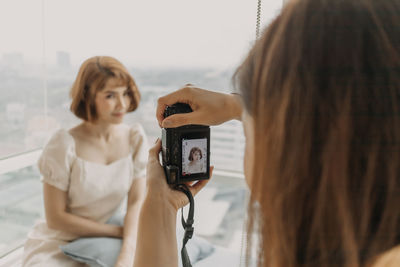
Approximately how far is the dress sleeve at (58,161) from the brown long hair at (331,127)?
4.22ft

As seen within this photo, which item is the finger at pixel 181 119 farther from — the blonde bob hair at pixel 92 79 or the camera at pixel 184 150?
the blonde bob hair at pixel 92 79

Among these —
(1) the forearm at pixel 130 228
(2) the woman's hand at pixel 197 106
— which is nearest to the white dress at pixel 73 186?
(1) the forearm at pixel 130 228

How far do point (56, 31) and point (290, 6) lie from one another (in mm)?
2219

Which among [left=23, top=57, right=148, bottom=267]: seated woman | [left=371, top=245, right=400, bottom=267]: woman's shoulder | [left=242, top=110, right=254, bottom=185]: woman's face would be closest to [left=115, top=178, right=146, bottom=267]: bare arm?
[left=23, top=57, right=148, bottom=267]: seated woman

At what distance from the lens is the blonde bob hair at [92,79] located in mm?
1555

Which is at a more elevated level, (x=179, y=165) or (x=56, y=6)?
(x=56, y=6)

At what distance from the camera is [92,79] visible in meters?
1.56

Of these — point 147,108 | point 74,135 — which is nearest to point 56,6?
point 147,108

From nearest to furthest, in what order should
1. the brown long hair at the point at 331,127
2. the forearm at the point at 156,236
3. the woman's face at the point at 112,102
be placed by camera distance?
the brown long hair at the point at 331,127
the forearm at the point at 156,236
the woman's face at the point at 112,102

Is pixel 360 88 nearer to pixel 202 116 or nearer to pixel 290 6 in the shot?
pixel 290 6

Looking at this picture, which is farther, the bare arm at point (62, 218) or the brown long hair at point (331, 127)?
the bare arm at point (62, 218)

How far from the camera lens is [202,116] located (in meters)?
0.81

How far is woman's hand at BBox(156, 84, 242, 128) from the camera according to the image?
79cm

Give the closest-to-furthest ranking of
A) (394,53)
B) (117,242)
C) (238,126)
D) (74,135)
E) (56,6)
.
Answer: (394,53), (117,242), (74,135), (238,126), (56,6)
